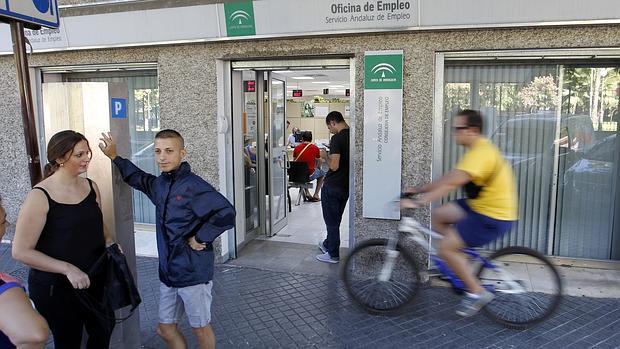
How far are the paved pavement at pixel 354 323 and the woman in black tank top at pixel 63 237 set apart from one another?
1150 mm

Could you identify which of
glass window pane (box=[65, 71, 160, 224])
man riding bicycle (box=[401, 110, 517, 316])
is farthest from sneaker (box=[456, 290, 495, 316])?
glass window pane (box=[65, 71, 160, 224])

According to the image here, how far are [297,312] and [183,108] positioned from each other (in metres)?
2.65

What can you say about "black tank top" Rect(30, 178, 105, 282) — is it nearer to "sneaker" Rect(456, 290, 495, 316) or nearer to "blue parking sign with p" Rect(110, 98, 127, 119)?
"blue parking sign with p" Rect(110, 98, 127, 119)

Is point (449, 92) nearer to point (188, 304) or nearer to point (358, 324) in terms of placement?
point (358, 324)

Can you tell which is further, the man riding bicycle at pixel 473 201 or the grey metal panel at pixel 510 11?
the grey metal panel at pixel 510 11

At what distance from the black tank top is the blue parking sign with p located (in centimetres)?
53

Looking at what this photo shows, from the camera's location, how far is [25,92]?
3094mm

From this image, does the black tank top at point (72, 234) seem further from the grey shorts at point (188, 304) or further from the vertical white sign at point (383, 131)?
the vertical white sign at point (383, 131)

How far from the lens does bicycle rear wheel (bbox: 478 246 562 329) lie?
3.77 metres

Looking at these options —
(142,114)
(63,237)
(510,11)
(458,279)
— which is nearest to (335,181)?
(458,279)

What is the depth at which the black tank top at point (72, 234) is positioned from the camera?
2482 mm

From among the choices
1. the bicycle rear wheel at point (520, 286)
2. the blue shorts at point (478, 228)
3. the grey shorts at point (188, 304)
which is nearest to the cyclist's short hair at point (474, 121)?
the blue shorts at point (478, 228)

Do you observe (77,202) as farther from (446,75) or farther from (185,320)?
(446,75)

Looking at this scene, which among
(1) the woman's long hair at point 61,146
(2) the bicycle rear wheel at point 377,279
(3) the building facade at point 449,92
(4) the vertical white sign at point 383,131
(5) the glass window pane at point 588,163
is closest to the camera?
(1) the woman's long hair at point 61,146
